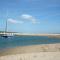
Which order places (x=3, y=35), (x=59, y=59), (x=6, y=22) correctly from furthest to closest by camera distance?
(x=3, y=35), (x=6, y=22), (x=59, y=59)

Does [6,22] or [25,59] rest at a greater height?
[6,22]

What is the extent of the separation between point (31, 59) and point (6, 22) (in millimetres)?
6980

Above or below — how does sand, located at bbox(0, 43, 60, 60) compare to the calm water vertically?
above

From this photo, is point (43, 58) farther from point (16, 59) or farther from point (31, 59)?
point (16, 59)

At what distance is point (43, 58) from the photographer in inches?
181

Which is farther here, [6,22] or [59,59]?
[6,22]

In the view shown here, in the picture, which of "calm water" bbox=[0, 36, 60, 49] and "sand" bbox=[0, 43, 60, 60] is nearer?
"sand" bbox=[0, 43, 60, 60]

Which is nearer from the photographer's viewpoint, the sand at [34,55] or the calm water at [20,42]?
the sand at [34,55]

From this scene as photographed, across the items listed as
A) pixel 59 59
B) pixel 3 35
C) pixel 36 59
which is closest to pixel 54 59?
pixel 59 59

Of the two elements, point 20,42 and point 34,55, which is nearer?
point 34,55

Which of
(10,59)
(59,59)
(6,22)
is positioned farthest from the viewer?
(6,22)

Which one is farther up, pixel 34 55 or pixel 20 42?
pixel 34 55

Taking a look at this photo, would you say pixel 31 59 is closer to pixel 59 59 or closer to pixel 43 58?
pixel 43 58

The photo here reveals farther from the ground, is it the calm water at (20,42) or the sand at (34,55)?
the sand at (34,55)
